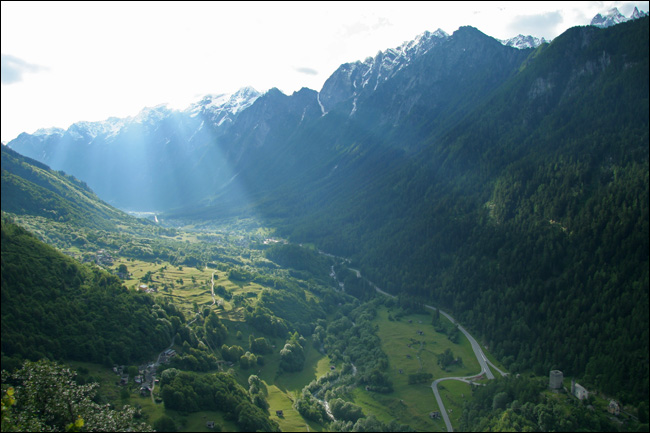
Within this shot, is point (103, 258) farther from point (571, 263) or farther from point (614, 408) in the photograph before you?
point (571, 263)

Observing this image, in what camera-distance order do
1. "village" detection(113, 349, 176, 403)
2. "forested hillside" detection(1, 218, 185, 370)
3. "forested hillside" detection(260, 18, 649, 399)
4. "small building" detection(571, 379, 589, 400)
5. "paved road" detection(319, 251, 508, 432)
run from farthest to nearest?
"forested hillside" detection(260, 18, 649, 399), "paved road" detection(319, 251, 508, 432), "small building" detection(571, 379, 589, 400), "village" detection(113, 349, 176, 403), "forested hillside" detection(1, 218, 185, 370)

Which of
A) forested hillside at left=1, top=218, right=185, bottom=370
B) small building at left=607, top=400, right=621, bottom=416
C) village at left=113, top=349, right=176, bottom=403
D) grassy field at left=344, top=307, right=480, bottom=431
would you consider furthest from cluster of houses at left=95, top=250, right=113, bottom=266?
small building at left=607, top=400, right=621, bottom=416

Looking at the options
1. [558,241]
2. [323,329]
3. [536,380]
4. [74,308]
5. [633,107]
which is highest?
[633,107]

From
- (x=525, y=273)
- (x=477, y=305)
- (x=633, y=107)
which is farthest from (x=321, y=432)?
(x=633, y=107)

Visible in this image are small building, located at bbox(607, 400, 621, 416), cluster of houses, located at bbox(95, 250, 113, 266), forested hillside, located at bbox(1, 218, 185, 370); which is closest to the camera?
forested hillside, located at bbox(1, 218, 185, 370)

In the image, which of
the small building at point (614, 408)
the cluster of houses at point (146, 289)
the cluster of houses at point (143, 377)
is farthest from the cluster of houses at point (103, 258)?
the small building at point (614, 408)

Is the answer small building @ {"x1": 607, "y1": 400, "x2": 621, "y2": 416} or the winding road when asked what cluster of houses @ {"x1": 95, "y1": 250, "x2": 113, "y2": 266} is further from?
small building @ {"x1": 607, "y1": 400, "x2": 621, "y2": 416}

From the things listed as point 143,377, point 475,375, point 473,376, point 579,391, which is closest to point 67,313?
point 143,377

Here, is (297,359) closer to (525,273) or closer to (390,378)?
(390,378)

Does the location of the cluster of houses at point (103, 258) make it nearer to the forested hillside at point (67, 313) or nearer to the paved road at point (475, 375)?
the forested hillside at point (67, 313)
